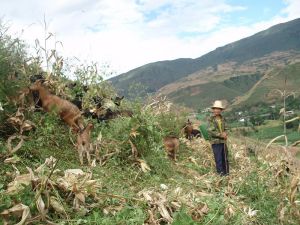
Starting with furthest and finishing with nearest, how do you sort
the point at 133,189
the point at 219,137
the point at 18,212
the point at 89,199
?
the point at 219,137 → the point at 133,189 → the point at 89,199 → the point at 18,212

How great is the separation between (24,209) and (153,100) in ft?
21.3

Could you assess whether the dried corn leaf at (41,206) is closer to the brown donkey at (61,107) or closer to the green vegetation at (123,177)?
the green vegetation at (123,177)

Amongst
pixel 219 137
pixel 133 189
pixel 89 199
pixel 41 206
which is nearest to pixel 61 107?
pixel 133 189

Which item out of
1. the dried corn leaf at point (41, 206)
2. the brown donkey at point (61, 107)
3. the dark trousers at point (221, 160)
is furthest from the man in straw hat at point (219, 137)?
the dried corn leaf at point (41, 206)

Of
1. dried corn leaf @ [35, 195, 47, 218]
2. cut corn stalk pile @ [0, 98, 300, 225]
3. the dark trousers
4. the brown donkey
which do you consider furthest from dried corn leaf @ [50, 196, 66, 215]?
the dark trousers

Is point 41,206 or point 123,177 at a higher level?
point 41,206

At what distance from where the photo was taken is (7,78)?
24.9 feet

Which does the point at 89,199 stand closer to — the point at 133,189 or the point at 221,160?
the point at 133,189

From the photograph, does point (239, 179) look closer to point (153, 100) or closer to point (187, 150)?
point (187, 150)

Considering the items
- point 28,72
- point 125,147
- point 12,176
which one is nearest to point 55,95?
point 28,72

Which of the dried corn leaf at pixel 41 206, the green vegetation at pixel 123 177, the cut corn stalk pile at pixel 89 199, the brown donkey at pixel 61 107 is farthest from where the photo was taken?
the brown donkey at pixel 61 107

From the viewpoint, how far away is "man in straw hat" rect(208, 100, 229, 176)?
8.90m

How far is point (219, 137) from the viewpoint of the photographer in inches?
357

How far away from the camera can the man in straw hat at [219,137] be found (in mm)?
8898
